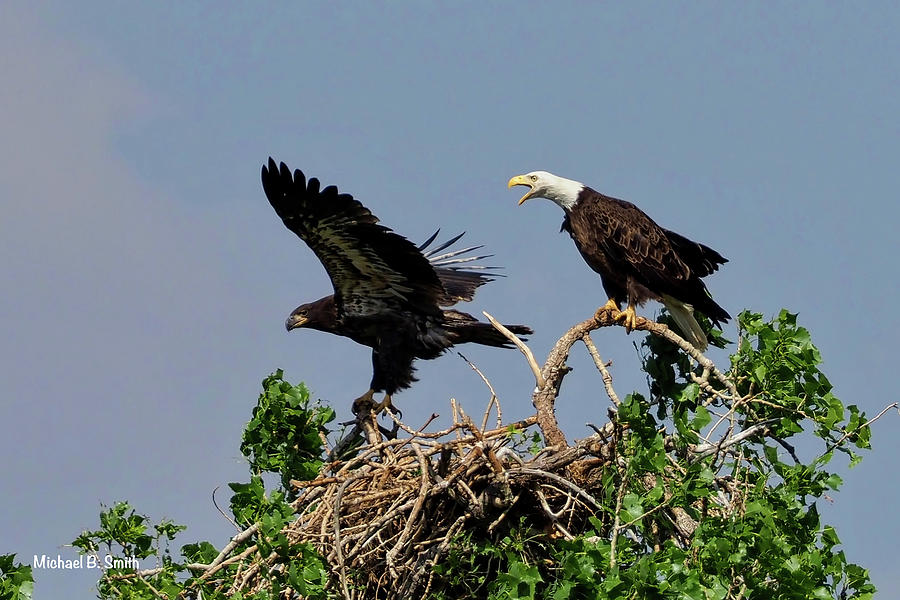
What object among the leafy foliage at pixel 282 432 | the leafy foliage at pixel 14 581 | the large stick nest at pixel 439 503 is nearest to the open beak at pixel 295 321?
the leafy foliage at pixel 282 432

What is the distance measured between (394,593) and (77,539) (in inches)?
70.8

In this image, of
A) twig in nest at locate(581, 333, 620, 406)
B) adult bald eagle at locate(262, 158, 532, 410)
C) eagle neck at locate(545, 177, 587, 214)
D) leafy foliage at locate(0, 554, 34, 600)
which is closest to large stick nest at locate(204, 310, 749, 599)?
twig in nest at locate(581, 333, 620, 406)

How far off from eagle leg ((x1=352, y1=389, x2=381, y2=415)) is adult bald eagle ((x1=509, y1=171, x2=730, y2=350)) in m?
1.92

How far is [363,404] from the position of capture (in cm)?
907

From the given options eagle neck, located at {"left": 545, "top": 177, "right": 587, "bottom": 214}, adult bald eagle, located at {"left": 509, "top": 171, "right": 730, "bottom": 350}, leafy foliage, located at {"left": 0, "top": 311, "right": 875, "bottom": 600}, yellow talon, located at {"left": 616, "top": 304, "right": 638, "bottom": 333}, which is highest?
eagle neck, located at {"left": 545, "top": 177, "right": 587, "bottom": 214}

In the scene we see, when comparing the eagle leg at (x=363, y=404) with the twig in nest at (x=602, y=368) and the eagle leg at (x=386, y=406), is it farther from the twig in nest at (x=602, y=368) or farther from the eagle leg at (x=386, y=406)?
the twig in nest at (x=602, y=368)

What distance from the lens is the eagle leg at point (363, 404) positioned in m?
9.01

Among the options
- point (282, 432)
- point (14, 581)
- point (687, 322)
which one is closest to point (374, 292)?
point (282, 432)

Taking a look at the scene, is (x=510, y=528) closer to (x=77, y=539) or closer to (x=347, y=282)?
(x=77, y=539)

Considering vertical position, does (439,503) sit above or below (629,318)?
below

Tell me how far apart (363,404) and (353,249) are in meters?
1.18

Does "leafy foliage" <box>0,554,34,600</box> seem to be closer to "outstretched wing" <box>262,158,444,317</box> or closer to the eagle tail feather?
"outstretched wing" <box>262,158,444,317</box>

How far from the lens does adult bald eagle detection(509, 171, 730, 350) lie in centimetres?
901

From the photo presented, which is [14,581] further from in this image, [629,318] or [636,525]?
[629,318]
